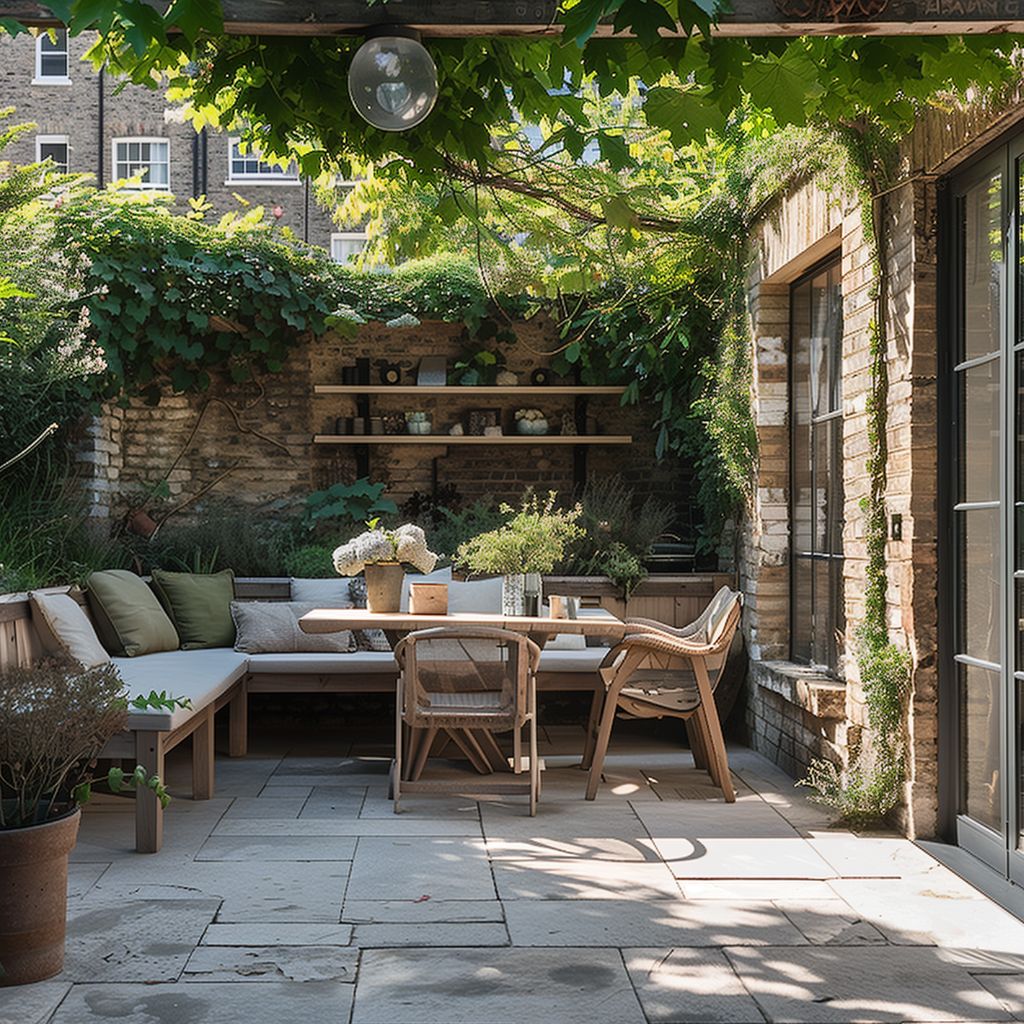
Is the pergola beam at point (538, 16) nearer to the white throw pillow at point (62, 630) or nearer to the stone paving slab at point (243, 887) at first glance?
the stone paving slab at point (243, 887)

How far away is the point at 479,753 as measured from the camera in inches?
238

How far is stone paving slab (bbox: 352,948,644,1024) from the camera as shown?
312cm

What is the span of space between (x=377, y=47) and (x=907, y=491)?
2633 millimetres

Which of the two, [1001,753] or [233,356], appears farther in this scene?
[233,356]

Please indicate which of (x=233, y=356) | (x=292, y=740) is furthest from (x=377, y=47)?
(x=233, y=356)

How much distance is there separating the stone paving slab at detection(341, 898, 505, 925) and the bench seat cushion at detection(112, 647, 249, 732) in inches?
47.0

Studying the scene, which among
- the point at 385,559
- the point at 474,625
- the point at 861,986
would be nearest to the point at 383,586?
the point at 385,559

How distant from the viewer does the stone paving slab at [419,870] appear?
13.8ft

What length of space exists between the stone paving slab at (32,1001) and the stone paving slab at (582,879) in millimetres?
1429

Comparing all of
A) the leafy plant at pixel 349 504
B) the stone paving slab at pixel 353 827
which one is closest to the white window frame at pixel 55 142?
the leafy plant at pixel 349 504

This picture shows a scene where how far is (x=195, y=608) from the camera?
7.32 meters

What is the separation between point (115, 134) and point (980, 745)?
16697 millimetres

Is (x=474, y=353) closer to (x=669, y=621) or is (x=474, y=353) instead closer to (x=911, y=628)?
(x=669, y=621)

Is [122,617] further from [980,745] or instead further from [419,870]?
[980,745]
